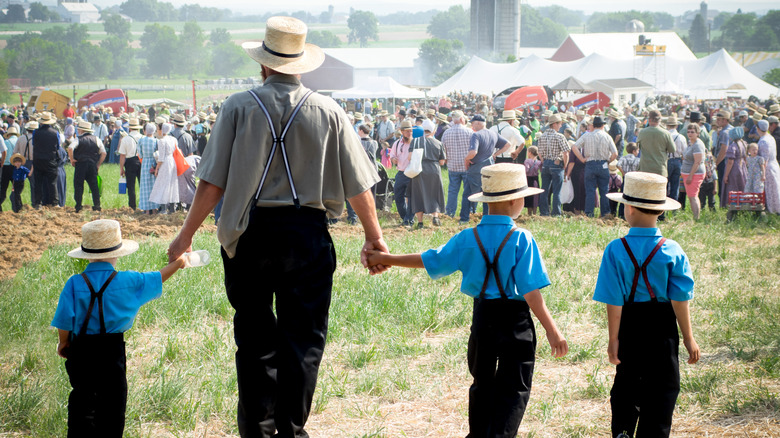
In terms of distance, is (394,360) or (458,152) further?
(458,152)

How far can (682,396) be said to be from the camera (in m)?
4.74

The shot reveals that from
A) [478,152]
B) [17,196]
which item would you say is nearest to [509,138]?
[478,152]

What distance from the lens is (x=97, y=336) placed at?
143 inches

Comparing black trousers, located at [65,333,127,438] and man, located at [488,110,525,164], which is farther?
man, located at [488,110,525,164]

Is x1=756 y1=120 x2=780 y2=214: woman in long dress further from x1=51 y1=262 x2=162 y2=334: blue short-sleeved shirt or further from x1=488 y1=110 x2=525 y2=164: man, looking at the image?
x1=51 y1=262 x2=162 y2=334: blue short-sleeved shirt

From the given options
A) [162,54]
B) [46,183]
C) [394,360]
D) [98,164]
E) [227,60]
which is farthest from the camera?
[227,60]

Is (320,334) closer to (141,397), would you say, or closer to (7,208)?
(141,397)

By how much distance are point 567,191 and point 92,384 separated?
35.6ft

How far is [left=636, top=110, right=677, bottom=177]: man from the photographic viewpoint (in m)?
12.1

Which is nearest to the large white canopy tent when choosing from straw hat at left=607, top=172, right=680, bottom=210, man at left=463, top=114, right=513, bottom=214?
man at left=463, top=114, right=513, bottom=214

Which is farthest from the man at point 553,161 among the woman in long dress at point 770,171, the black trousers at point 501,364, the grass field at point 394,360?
the black trousers at point 501,364

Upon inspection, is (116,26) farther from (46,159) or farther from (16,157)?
(46,159)

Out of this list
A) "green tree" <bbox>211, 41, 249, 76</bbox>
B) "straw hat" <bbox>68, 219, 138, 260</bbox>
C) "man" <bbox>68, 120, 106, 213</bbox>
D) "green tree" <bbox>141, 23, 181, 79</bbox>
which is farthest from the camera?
"green tree" <bbox>211, 41, 249, 76</bbox>

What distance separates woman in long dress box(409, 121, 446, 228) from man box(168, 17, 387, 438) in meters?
9.25
